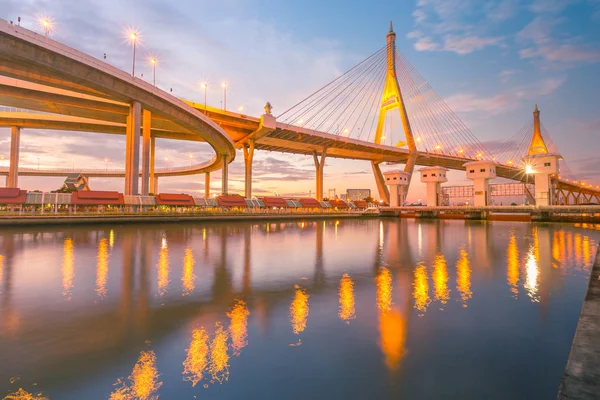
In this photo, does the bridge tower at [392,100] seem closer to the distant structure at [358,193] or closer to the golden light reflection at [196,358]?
the golden light reflection at [196,358]

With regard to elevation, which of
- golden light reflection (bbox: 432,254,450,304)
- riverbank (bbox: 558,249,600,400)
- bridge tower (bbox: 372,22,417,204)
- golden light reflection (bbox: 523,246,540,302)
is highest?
bridge tower (bbox: 372,22,417,204)

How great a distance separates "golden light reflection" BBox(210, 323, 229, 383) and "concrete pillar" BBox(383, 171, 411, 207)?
64.4 meters

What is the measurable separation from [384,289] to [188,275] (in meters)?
5.60

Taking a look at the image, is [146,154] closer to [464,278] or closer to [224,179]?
[224,179]

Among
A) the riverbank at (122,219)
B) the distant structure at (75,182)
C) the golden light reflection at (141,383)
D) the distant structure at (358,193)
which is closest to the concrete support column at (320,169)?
the riverbank at (122,219)

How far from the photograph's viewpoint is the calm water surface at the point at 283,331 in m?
3.54

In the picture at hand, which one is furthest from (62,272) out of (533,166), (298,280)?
(533,166)

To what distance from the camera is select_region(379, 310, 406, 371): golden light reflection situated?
13.6ft

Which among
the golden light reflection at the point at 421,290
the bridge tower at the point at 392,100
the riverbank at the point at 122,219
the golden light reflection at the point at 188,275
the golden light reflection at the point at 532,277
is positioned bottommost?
the golden light reflection at the point at 532,277

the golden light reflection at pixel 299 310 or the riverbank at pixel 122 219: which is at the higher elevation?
the riverbank at pixel 122 219

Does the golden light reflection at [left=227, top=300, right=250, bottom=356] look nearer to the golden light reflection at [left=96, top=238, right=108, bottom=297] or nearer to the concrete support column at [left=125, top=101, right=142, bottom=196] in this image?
the golden light reflection at [left=96, top=238, right=108, bottom=297]

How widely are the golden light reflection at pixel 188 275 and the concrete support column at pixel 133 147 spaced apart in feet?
89.9

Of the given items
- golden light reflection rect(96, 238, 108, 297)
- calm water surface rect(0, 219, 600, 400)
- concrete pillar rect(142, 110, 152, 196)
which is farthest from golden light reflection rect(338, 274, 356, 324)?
concrete pillar rect(142, 110, 152, 196)

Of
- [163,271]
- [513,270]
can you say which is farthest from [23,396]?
[513,270]
